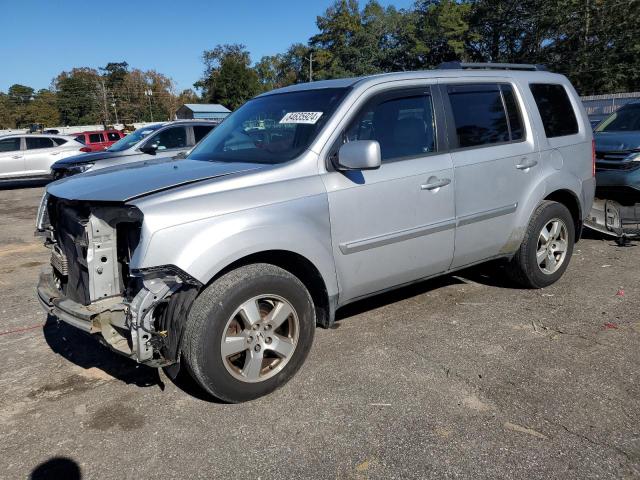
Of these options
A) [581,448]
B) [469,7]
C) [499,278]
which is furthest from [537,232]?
[469,7]

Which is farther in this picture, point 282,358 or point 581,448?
point 282,358

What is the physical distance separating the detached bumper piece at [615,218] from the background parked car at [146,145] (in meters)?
7.55

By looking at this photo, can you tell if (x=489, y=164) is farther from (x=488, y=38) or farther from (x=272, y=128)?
(x=488, y=38)

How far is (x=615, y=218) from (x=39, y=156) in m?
16.0

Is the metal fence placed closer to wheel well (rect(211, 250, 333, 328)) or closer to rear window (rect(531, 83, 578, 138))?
rear window (rect(531, 83, 578, 138))

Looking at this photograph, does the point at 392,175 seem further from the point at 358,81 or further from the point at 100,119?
the point at 100,119

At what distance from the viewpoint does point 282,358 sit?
3.29 metres

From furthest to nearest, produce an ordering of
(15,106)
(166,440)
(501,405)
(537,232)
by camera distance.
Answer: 1. (15,106)
2. (537,232)
3. (501,405)
4. (166,440)

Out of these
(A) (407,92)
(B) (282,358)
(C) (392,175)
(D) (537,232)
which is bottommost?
(B) (282,358)

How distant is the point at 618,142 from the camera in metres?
7.12

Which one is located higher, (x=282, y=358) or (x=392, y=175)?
(x=392, y=175)

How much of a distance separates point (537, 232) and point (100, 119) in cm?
9837

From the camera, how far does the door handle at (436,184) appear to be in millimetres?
3836

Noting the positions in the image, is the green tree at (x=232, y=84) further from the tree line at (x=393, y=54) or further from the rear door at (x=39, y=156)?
the rear door at (x=39, y=156)
